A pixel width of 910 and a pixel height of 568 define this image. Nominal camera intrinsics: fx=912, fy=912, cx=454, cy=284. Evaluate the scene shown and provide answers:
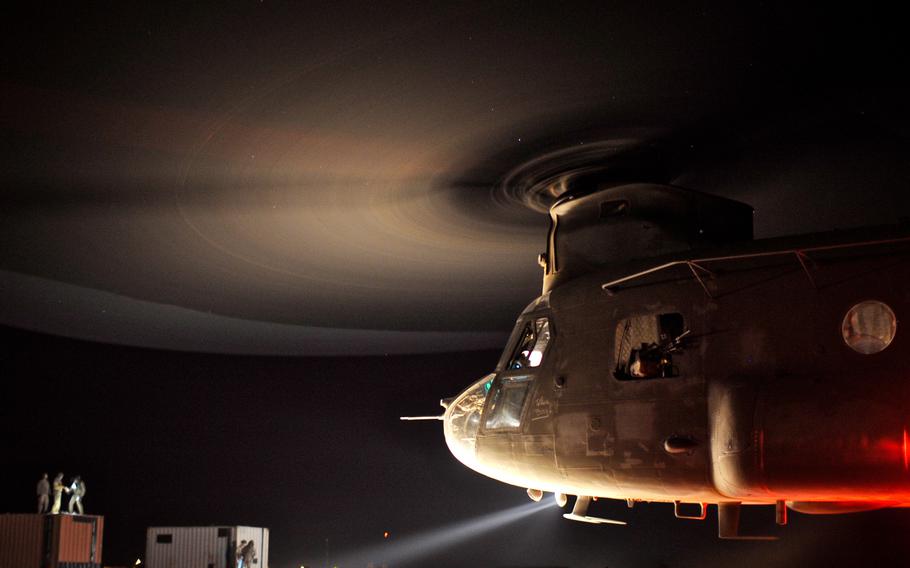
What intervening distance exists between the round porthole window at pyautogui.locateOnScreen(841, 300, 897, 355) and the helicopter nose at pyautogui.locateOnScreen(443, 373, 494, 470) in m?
4.30

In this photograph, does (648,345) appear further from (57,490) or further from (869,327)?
(57,490)

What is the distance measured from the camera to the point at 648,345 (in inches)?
351

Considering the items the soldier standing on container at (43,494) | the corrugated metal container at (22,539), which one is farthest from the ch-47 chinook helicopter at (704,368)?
the soldier standing on container at (43,494)

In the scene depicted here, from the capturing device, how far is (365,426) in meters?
23.3

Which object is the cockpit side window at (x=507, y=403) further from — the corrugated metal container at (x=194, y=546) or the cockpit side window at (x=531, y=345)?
the corrugated metal container at (x=194, y=546)

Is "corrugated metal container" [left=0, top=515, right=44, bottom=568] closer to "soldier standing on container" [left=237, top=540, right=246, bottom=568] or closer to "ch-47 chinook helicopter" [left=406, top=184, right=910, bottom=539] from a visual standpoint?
"soldier standing on container" [left=237, top=540, right=246, bottom=568]

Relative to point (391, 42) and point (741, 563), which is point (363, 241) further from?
point (741, 563)

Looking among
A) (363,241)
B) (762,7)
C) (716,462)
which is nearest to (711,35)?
(762,7)

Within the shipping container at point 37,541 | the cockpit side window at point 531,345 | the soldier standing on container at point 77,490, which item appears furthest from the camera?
the soldier standing on container at point 77,490

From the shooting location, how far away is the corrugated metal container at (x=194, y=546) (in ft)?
67.7

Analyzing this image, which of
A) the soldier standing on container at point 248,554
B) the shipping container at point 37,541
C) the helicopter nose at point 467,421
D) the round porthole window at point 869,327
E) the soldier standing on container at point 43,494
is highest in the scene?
the round porthole window at point 869,327

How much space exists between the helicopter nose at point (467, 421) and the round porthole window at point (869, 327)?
14.1 ft

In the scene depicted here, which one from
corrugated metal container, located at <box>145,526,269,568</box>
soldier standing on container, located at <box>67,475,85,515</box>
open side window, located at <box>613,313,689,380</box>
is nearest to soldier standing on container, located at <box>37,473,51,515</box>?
soldier standing on container, located at <box>67,475,85,515</box>

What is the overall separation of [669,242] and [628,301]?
4.09 ft
